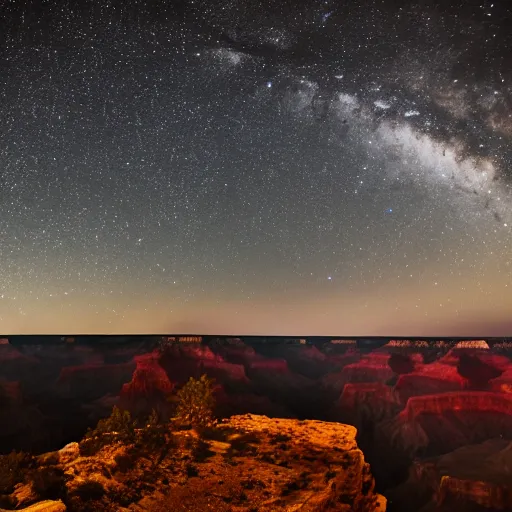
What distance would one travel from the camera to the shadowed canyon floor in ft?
56.1

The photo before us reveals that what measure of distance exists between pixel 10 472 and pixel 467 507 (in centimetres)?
2291

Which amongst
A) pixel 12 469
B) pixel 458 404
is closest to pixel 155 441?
pixel 12 469

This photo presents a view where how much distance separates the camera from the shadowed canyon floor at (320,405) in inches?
673

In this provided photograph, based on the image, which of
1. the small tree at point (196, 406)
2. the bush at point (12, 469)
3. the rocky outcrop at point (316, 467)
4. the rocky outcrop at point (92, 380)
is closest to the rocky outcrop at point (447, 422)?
the rocky outcrop at point (316, 467)

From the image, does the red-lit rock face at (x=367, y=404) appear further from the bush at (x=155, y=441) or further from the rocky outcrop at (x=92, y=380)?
the bush at (x=155, y=441)

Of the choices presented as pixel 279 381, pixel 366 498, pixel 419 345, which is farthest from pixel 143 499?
pixel 419 345

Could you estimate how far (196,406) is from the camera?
829 inches

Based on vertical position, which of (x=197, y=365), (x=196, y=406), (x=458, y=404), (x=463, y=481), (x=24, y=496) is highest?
(x=196, y=406)

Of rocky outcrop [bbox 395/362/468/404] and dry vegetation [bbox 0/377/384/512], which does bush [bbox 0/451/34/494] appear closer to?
dry vegetation [bbox 0/377/384/512]

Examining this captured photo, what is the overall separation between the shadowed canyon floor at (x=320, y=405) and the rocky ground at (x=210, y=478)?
12 cm

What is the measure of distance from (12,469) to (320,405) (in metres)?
27.9

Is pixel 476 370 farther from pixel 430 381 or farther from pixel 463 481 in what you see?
pixel 463 481

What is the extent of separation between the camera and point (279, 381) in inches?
1473

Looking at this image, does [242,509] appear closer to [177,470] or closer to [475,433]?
[177,470]
